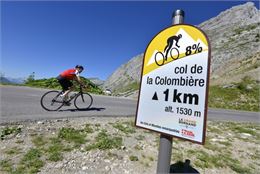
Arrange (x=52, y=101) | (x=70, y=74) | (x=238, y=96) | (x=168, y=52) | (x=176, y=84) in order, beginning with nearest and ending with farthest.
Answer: (x=176, y=84), (x=168, y=52), (x=70, y=74), (x=52, y=101), (x=238, y=96)

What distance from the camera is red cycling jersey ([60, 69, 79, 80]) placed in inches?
291

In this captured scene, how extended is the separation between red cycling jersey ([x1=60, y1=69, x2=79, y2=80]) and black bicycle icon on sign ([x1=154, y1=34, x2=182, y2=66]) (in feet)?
19.5

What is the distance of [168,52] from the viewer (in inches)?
82.2

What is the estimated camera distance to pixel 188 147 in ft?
15.9

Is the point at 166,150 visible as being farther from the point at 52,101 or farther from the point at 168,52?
the point at 52,101

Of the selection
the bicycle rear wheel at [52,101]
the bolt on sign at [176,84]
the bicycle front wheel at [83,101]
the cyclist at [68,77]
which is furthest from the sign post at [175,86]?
the bicycle front wheel at [83,101]

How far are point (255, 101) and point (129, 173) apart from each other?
2371cm

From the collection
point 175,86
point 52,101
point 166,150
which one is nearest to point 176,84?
point 175,86

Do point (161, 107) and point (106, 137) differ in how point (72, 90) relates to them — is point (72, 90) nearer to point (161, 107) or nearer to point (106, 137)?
A: point (106, 137)

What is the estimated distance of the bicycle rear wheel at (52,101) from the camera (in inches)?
297

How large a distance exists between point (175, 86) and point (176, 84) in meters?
0.03

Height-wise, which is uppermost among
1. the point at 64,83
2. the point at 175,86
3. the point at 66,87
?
the point at 64,83

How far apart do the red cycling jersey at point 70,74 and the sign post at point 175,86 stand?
18.9 feet

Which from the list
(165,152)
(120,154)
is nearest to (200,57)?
(165,152)
